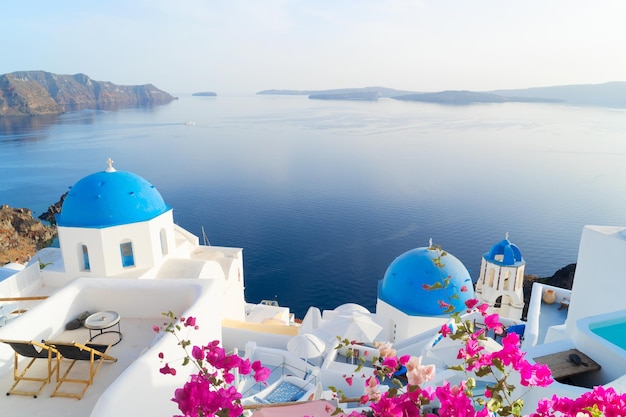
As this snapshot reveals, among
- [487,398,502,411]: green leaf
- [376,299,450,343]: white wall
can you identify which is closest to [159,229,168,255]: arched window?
[376,299,450,343]: white wall

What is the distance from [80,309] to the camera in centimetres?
662

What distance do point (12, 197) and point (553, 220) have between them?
63.5m

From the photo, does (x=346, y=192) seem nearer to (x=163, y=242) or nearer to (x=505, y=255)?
(x=505, y=255)

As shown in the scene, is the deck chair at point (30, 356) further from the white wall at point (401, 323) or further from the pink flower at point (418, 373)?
the white wall at point (401, 323)

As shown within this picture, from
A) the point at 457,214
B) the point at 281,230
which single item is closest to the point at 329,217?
the point at 281,230

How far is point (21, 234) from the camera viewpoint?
40.7m

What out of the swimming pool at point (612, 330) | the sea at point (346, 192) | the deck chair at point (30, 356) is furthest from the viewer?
the sea at point (346, 192)

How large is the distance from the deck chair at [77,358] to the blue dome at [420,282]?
1007 cm

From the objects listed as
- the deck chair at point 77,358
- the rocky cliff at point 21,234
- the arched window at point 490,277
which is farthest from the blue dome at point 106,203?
the rocky cliff at point 21,234

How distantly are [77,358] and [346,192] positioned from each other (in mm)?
46532

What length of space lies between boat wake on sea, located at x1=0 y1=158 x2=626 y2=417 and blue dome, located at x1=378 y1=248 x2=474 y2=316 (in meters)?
0.05

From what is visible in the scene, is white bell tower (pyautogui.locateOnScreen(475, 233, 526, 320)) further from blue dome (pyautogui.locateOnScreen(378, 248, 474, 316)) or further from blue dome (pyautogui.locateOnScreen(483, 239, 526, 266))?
blue dome (pyautogui.locateOnScreen(378, 248, 474, 316))

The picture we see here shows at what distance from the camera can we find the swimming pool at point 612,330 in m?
5.48

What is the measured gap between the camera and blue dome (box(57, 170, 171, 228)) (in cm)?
1183
